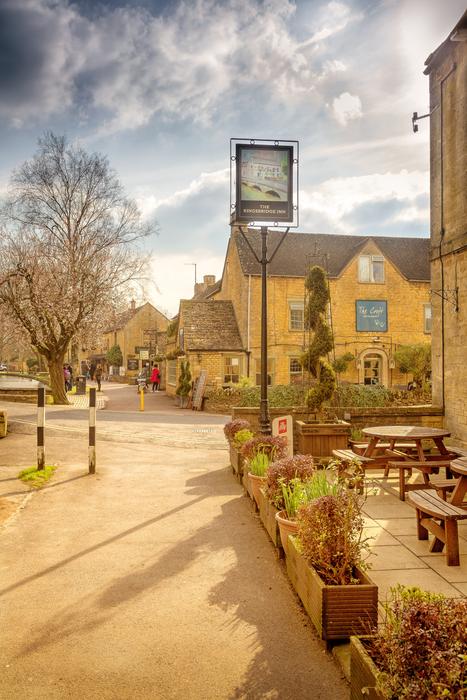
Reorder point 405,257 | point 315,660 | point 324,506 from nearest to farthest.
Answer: point 315,660 → point 324,506 → point 405,257

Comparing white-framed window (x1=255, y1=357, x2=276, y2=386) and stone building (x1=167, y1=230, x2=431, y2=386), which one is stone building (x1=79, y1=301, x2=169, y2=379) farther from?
white-framed window (x1=255, y1=357, x2=276, y2=386)

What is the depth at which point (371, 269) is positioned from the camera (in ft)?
103

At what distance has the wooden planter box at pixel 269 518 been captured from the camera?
5.85 m

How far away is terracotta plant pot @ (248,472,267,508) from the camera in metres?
7.25

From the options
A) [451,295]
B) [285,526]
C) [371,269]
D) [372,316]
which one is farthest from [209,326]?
[285,526]

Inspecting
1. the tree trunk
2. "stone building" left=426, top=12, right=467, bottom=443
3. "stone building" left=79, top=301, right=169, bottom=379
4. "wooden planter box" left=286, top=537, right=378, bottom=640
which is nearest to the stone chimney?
"stone building" left=79, top=301, right=169, bottom=379

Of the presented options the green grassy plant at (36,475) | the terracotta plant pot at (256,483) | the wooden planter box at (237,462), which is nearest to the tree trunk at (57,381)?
the green grassy plant at (36,475)

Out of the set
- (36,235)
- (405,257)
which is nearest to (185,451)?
(36,235)

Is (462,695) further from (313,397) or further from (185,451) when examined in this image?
(185,451)

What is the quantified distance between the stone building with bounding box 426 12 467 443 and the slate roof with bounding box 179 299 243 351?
17.4 m

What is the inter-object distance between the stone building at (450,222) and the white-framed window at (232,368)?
17.2 m

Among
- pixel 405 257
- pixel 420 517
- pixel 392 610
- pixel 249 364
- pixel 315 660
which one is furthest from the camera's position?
pixel 405 257

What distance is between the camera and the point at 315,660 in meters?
3.82

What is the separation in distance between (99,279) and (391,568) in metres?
24.1
